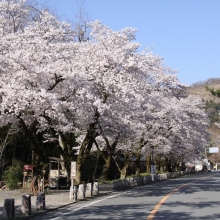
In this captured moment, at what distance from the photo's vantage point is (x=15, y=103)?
1762 centimetres

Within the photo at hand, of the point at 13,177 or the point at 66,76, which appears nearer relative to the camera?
the point at 66,76

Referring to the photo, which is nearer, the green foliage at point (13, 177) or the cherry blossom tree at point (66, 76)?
the cherry blossom tree at point (66, 76)

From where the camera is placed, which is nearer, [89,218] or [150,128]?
[89,218]

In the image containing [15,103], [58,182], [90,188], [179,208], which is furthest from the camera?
[58,182]

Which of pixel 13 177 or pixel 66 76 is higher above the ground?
pixel 66 76

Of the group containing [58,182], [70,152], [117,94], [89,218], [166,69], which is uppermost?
[166,69]

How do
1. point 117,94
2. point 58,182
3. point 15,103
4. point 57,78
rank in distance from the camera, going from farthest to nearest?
point 58,182 < point 117,94 < point 57,78 < point 15,103

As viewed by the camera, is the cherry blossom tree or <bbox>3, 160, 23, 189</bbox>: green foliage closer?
the cherry blossom tree

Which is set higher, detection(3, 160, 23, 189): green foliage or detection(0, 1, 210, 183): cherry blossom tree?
detection(0, 1, 210, 183): cherry blossom tree

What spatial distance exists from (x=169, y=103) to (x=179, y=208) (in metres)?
25.3

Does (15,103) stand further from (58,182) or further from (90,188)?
(58,182)

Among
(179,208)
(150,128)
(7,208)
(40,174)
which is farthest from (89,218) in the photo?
(150,128)

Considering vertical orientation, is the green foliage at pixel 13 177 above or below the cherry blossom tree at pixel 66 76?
below

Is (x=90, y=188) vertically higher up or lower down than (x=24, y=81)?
lower down
